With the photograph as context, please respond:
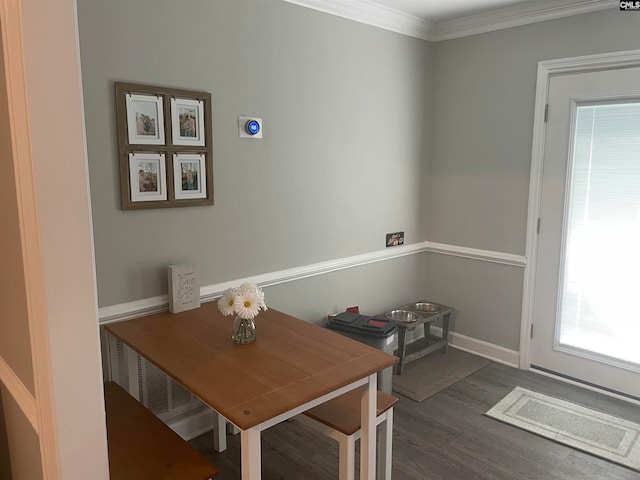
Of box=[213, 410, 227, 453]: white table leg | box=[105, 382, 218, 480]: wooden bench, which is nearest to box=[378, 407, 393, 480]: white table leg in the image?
box=[105, 382, 218, 480]: wooden bench

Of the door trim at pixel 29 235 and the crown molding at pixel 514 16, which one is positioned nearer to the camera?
the door trim at pixel 29 235

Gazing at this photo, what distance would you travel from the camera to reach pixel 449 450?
2.67 meters

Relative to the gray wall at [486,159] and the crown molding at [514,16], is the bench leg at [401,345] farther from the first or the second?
the crown molding at [514,16]

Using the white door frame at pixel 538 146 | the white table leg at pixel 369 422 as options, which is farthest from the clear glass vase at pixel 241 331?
the white door frame at pixel 538 146

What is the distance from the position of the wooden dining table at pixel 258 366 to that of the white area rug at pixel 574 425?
1388 millimetres

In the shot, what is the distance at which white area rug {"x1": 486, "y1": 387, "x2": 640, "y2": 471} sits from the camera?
2.67 metres

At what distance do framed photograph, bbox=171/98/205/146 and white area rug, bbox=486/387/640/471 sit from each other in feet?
7.69

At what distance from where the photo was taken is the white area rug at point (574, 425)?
2.67 meters

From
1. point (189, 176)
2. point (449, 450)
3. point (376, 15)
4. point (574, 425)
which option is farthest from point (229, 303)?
point (376, 15)

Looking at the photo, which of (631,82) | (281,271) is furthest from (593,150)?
(281,271)

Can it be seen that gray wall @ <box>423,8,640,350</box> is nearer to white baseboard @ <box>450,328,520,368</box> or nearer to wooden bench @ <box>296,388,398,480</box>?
white baseboard @ <box>450,328,520,368</box>

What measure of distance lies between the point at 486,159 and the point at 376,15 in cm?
129

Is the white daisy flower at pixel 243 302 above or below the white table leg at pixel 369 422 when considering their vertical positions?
above

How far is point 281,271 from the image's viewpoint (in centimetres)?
305
